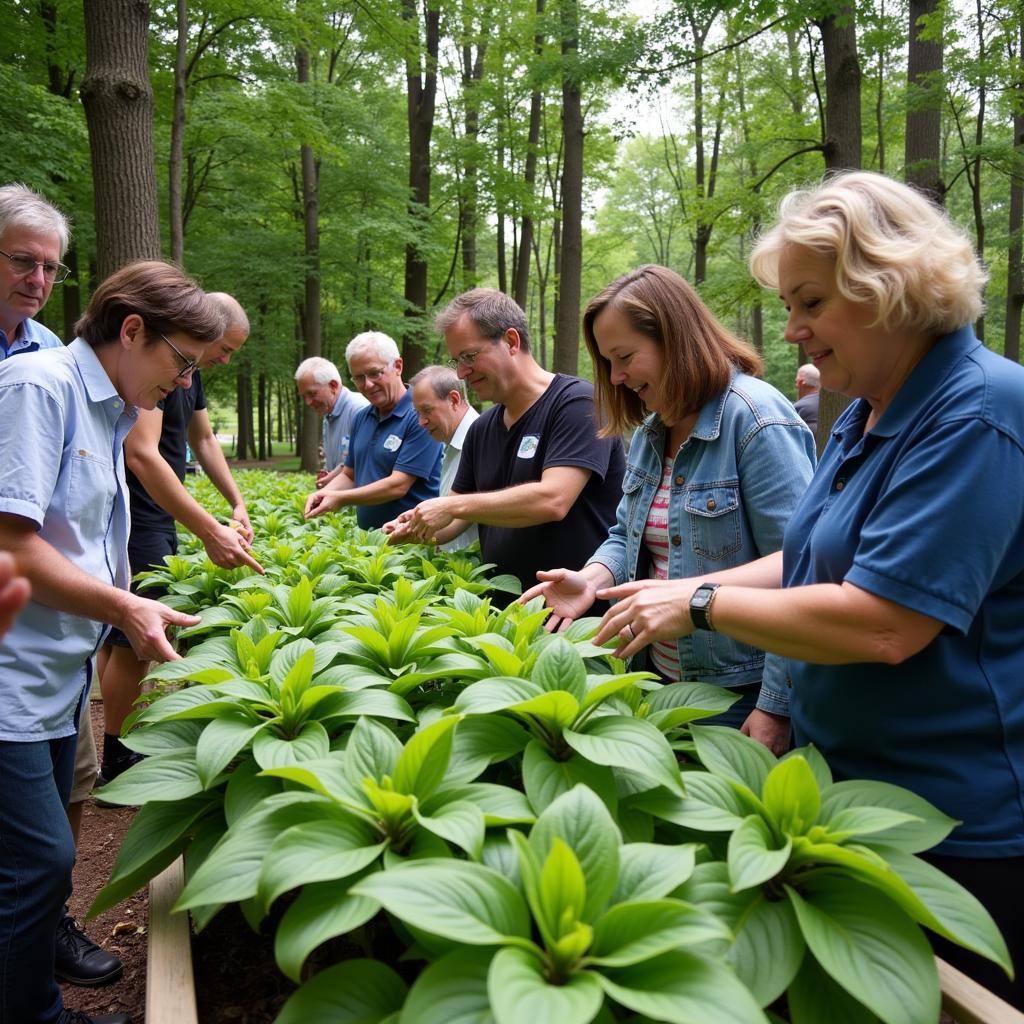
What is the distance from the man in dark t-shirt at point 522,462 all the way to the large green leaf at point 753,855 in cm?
211

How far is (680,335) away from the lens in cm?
246

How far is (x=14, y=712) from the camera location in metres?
2.06

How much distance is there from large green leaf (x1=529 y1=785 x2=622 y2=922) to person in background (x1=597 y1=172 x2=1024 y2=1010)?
1.91 ft

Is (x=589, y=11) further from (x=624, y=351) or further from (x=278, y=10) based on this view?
(x=624, y=351)

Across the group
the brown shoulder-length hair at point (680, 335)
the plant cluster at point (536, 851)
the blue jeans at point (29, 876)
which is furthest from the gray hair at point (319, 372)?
the plant cluster at point (536, 851)

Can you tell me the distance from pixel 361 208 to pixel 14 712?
18594 millimetres

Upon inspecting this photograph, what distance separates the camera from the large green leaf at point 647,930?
1.00 metres

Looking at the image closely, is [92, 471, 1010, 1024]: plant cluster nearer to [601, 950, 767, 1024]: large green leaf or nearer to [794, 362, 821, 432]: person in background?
[601, 950, 767, 1024]: large green leaf

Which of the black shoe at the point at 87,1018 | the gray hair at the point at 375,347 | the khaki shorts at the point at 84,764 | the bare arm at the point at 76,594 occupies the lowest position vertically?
the black shoe at the point at 87,1018

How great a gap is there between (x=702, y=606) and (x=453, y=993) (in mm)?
931

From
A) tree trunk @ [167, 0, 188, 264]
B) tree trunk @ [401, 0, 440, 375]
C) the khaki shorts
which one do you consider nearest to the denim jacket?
the khaki shorts

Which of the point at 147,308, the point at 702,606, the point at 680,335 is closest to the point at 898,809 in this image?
the point at 702,606

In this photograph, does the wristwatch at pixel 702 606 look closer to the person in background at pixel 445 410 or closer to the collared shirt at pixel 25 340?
the person in background at pixel 445 410

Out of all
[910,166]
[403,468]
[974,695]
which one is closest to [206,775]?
[974,695]
